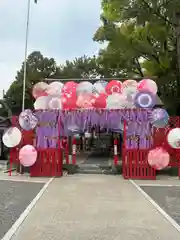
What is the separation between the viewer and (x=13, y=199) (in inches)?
432

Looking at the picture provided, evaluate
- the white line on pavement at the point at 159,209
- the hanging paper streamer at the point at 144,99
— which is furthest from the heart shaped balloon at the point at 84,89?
the white line on pavement at the point at 159,209

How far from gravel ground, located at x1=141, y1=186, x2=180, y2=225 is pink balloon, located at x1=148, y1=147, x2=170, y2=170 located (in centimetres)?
231

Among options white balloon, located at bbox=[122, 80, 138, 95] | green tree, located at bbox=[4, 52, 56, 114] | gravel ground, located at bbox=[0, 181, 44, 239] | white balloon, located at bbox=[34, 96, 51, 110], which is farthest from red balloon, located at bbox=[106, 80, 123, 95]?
green tree, located at bbox=[4, 52, 56, 114]

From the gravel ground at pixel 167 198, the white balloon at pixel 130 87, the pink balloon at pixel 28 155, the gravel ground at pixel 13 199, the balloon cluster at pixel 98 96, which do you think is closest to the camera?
the gravel ground at pixel 13 199

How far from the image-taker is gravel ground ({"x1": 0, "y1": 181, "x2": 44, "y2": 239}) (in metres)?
8.20

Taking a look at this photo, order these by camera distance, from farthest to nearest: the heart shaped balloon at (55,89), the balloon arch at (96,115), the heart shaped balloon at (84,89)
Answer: the heart shaped balloon at (55,89), the heart shaped balloon at (84,89), the balloon arch at (96,115)

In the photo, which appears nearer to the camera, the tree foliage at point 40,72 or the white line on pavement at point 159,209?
the white line on pavement at point 159,209

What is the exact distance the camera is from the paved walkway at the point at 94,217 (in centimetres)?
706

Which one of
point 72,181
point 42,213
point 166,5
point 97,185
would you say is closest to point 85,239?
point 42,213

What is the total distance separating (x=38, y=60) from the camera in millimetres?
58719

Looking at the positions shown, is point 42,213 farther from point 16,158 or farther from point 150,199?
point 16,158

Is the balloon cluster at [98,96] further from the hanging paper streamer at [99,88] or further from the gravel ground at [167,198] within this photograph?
the gravel ground at [167,198]

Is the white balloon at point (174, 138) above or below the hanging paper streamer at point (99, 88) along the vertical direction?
below

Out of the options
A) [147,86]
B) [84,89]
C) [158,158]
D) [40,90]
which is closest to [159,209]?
[158,158]
